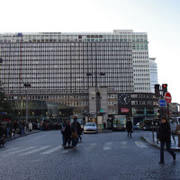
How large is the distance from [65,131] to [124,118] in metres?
32.1

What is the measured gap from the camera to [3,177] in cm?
732

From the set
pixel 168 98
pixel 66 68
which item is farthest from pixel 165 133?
pixel 66 68

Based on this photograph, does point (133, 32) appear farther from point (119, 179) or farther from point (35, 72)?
point (119, 179)

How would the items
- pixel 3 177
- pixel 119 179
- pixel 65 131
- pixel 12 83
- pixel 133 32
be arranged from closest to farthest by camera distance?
1. pixel 119 179
2. pixel 3 177
3. pixel 65 131
4. pixel 12 83
5. pixel 133 32

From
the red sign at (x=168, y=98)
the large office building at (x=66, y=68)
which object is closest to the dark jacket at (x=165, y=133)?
the red sign at (x=168, y=98)

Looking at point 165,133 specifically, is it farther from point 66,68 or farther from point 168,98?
point 66,68

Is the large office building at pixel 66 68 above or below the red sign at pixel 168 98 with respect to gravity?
above

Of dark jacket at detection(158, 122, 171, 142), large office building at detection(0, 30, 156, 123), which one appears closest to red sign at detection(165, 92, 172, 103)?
dark jacket at detection(158, 122, 171, 142)

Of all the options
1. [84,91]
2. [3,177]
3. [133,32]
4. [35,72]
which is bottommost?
[3,177]

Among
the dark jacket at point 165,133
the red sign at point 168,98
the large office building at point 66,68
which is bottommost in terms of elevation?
the dark jacket at point 165,133

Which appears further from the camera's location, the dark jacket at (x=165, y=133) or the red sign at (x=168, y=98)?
the red sign at (x=168, y=98)

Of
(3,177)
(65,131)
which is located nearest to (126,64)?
(65,131)

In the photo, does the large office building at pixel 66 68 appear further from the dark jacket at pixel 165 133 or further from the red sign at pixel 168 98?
the dark jacket at pixel 165 133

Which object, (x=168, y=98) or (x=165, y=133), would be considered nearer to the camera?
(x=165, y=133)
